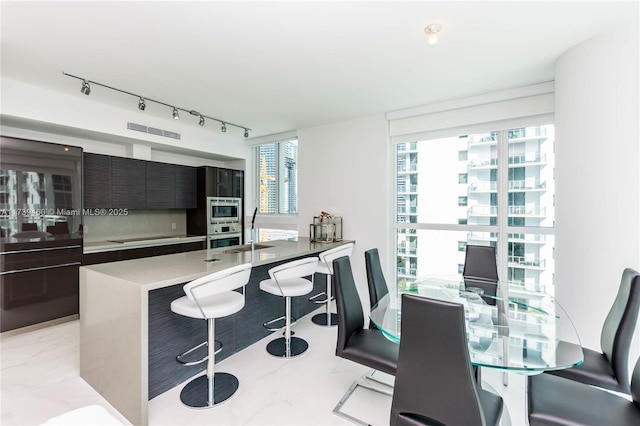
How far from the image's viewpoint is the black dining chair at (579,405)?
1.32m

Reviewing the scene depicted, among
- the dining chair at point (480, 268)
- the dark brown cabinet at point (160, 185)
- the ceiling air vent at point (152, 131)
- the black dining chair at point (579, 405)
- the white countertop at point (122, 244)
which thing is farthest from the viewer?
the dark brown cabinet at point (160, 185)

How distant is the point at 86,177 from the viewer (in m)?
3.79

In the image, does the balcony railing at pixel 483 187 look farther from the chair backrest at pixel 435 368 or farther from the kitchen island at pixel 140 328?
the chair backrest at pixel 435 368

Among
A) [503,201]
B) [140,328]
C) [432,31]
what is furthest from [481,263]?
[140,328]

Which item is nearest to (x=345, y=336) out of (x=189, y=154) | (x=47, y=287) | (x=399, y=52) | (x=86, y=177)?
(x=399, y=52)

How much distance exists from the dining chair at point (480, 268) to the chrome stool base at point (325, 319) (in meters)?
1.53

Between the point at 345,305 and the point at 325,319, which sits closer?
the point at 345,305

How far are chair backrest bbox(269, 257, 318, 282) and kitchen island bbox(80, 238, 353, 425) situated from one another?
0.17m

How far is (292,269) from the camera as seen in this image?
2.64m

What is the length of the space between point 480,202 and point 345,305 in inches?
97.6

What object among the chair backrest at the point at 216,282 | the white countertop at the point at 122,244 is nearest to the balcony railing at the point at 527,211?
the chair backrest at the point at 216,282

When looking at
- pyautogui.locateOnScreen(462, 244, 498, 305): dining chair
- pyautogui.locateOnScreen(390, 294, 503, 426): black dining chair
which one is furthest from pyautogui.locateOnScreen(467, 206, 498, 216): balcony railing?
pyautogui.locateOnScreen(390, 294, 503, 426): black dining chair

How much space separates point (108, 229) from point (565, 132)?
5576mm

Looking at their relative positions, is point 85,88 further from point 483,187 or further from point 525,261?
point 525,261
